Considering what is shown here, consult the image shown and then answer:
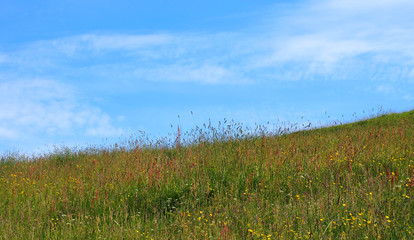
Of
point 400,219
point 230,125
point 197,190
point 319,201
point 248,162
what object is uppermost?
point 230,125

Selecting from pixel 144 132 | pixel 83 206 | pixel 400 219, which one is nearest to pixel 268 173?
pixel 400 219

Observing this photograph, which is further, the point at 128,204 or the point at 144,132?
the point at 144,132

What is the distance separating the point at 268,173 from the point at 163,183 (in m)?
1.66

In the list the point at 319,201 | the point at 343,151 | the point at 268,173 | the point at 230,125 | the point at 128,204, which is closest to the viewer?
the point at 319,201

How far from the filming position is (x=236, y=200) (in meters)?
4.68

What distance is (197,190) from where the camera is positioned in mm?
5180

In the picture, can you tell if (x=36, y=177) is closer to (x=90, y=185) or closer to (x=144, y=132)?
(x=90, y=185)

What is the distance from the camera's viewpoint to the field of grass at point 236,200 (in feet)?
12.7

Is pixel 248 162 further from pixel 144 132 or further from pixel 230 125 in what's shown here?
pixel 144 132

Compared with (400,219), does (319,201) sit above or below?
above

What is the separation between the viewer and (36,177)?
7660 mm

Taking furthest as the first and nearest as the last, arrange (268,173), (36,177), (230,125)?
(230,125), (36,177), (268,173)

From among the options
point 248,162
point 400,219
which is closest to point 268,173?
point 248,162

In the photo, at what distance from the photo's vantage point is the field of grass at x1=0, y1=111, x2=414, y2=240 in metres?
3.88
